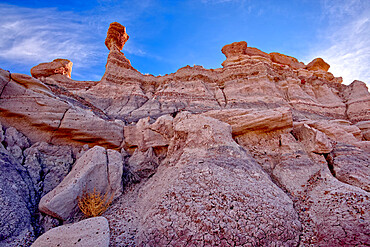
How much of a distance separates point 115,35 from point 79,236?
24.5 meters

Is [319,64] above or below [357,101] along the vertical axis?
above

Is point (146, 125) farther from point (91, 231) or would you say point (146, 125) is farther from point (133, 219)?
point (91, 231)

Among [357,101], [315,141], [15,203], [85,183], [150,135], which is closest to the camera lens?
[15,203]

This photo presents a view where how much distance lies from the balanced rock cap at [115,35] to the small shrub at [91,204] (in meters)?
21.5

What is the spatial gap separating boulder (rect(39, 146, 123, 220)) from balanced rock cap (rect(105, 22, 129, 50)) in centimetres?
2023

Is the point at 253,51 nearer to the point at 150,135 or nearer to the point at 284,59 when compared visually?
the point at 284,59

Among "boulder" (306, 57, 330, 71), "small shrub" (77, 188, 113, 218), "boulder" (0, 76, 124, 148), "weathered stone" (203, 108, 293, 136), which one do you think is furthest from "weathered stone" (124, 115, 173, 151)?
"boulder" (306, 57, 330, 71)

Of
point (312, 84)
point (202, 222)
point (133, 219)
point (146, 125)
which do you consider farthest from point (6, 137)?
point (312, 84)

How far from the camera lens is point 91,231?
129 inches

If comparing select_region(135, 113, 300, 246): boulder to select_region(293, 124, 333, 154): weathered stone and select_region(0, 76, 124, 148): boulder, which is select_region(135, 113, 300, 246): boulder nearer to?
select_region(293, 124, 333, 154): weathered stone

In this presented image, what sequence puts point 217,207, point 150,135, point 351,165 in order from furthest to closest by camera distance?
point 150,135 < point 351,165 < point 217,207

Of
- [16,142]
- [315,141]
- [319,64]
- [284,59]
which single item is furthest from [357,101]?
[16,142]

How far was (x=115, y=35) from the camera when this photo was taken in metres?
20.9

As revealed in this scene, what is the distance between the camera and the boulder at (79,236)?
3.01 m
